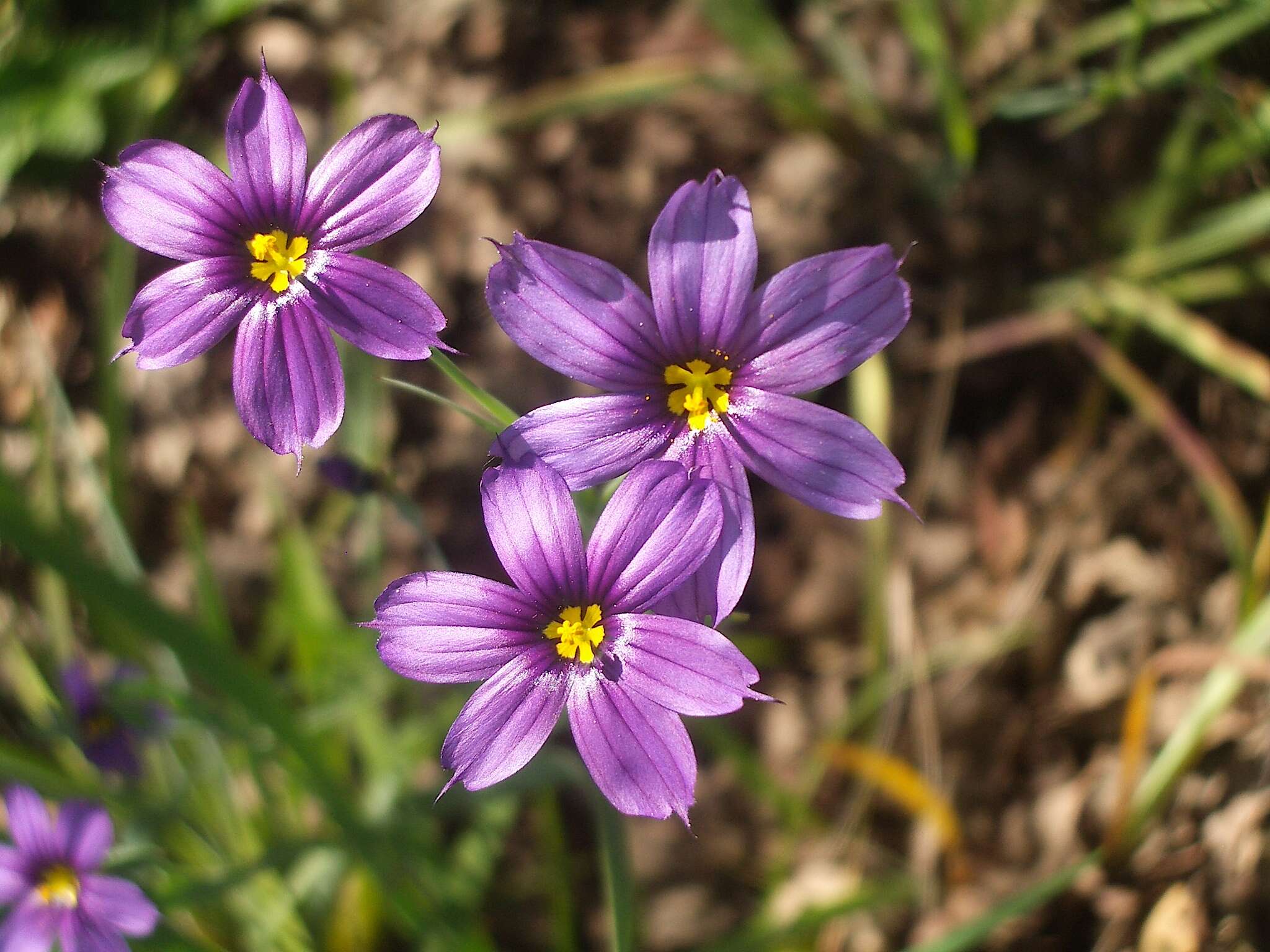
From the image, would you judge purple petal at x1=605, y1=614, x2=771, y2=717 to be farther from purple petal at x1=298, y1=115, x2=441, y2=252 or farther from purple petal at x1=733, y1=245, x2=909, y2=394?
purple petal at x1=298, y1=115, x2=441, y2=252

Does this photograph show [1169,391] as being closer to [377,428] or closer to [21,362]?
[377,428]

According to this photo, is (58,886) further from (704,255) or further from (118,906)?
(704,255)

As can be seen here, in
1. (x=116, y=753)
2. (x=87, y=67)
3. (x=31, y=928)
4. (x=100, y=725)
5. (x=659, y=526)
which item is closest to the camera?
(x=659, y=526)

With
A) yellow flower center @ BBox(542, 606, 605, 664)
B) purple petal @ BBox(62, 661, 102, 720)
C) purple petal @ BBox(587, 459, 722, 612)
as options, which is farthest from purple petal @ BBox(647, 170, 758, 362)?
purple petal @ BBox(62, 661, 102, 720)

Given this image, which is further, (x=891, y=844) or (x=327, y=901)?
(x=891, y=844)

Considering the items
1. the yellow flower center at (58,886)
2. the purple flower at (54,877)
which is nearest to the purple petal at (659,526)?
the purple flower at (54,877)

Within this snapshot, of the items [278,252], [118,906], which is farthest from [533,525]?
[118,906]

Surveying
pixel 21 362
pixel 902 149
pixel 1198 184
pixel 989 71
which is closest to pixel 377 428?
pixel 21 362
